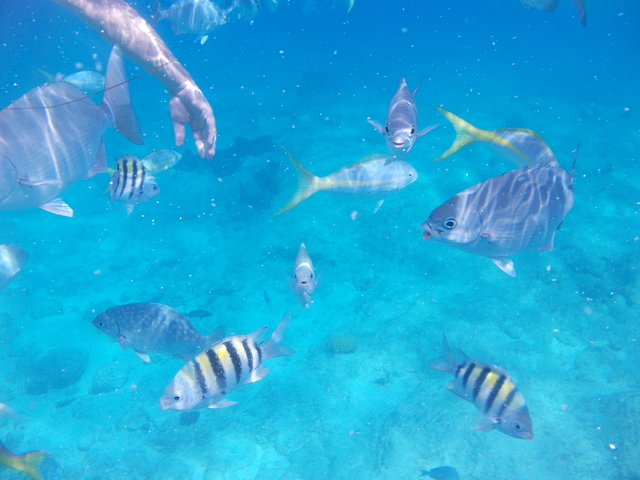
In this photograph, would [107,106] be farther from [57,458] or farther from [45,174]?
[57,458]

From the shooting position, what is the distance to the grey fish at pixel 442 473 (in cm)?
536

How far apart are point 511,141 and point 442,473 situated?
5.31 meters

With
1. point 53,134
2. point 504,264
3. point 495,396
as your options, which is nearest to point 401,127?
point 504,264

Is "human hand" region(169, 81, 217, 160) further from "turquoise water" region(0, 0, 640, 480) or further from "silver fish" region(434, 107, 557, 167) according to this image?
"turquoise water" region(0, 0, 640, 480)

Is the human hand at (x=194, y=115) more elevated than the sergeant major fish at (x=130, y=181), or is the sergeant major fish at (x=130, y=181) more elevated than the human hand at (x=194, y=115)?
the human hand at (x=194, y=115)

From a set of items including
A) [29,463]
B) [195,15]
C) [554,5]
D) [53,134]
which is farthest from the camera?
[195,15]

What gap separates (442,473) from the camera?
5.44 m

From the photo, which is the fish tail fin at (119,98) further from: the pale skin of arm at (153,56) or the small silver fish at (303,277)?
the small silver fish at (303,277)

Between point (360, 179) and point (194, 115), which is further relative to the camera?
point (360, 179)

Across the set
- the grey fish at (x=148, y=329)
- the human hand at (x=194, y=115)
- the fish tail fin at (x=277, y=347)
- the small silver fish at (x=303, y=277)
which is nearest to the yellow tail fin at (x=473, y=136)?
the small silver fish at (x=303, y=277)

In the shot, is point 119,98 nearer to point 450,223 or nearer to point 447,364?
point 450,223

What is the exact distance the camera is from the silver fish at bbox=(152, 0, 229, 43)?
7943mm

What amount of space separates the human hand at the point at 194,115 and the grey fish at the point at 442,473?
6074mm

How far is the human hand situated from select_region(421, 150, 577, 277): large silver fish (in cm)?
280
